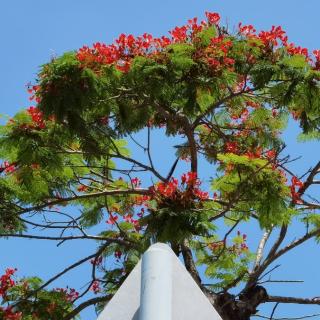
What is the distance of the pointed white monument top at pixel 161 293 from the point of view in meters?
1.91

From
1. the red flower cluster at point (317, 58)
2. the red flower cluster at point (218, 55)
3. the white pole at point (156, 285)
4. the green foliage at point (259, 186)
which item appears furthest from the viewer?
the red flower cluster at point (317, 58)

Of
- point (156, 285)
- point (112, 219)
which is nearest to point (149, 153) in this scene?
point (112, 219)

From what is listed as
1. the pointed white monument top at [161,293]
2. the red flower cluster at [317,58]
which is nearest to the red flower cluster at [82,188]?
the red flower cluster at [317,58]

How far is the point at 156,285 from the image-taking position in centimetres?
192

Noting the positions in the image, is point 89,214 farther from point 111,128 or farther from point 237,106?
point 237,106

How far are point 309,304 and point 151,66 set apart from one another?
11.1 ft

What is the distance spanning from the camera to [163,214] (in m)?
7.07

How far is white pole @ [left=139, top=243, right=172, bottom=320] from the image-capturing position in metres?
1.86

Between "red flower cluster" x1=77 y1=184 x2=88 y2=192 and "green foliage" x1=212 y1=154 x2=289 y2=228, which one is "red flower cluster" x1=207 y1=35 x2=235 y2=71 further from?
"red flower cluster" x1=77 y1=184 x2=88 y2=192

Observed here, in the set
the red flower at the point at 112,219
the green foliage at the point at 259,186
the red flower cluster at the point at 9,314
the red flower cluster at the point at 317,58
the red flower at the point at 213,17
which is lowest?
the red flower cluster at the point at 9,314

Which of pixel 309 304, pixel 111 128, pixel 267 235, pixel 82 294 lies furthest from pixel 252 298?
pixel 111 128

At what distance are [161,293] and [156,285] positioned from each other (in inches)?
1.1

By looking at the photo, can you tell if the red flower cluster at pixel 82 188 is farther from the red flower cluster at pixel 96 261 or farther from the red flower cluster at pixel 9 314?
the red flower cluster at pixel 9 314

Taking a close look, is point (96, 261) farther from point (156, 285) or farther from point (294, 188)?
point (156, 285)
